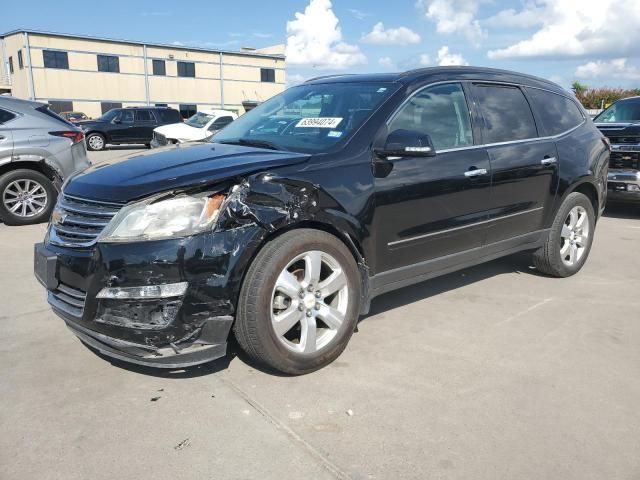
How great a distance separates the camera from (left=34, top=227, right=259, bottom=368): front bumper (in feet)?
8.89

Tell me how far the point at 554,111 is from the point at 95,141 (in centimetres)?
1983

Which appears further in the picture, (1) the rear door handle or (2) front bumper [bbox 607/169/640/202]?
(2) front bumper [bbox 607/169/640/202]

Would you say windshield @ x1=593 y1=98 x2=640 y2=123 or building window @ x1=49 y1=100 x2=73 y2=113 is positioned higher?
building window @ x1=49 y1=100 x2=73 y2=113

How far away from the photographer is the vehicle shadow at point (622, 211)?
339 inches

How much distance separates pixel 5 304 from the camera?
4336 millimetres

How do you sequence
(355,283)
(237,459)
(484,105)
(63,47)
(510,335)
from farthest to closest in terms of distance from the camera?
(63,47), (484,105), (510,335), (355,283), (237,459)

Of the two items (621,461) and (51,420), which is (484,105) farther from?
(51,420)

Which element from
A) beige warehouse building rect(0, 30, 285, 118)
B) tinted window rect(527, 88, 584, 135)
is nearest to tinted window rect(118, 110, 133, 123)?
tinted window rect(527, 88, 584, 135)

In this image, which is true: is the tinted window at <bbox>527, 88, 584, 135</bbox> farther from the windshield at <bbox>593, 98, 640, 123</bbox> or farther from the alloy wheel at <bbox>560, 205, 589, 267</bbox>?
the windshield at <bbox>593, 98, 640, 123</bbox>

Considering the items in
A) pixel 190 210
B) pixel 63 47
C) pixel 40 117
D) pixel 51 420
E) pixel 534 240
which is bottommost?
pixel 51 420

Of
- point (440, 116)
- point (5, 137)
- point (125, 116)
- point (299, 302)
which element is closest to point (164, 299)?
point (299, 302)

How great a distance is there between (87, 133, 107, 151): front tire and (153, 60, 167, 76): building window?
1166 inches

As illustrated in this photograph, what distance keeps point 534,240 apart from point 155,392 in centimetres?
339

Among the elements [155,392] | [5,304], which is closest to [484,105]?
[155,392]
